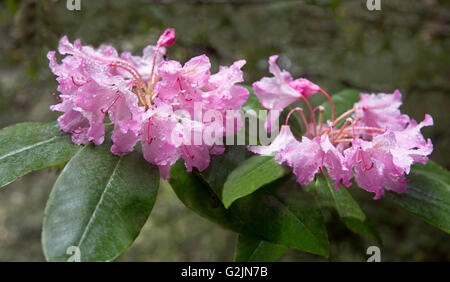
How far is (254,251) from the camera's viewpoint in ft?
2.89

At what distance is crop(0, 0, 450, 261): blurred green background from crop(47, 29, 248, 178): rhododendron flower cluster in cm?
79

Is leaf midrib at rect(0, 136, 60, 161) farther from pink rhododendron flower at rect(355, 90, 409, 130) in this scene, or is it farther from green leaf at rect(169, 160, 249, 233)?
pink rhododendron flower at rect(355, 90, 409, 130)

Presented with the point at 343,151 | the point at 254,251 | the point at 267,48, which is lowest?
the point at 254,251

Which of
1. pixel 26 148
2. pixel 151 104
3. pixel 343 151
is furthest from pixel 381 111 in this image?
pixel 26 148

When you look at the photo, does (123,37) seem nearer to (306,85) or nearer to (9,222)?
(306,85)

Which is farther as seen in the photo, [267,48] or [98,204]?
[267,48]

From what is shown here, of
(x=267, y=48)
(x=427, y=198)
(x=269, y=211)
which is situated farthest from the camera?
(x=267, y=48)

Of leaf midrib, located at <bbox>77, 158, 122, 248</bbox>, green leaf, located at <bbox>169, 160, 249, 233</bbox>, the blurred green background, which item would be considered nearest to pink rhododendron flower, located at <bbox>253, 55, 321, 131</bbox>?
green leaf, located at <bbox>169, 160, 249, 233</bbox>

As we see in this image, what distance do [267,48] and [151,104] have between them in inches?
62.1

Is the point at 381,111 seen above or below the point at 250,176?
above

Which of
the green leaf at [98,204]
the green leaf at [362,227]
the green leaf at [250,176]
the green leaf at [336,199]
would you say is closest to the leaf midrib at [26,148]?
the green leaf at [98,204]

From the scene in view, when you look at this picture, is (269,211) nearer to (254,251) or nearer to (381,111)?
(254,251)

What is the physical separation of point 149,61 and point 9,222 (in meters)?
3.13

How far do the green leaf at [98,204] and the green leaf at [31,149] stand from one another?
0.20 feet
